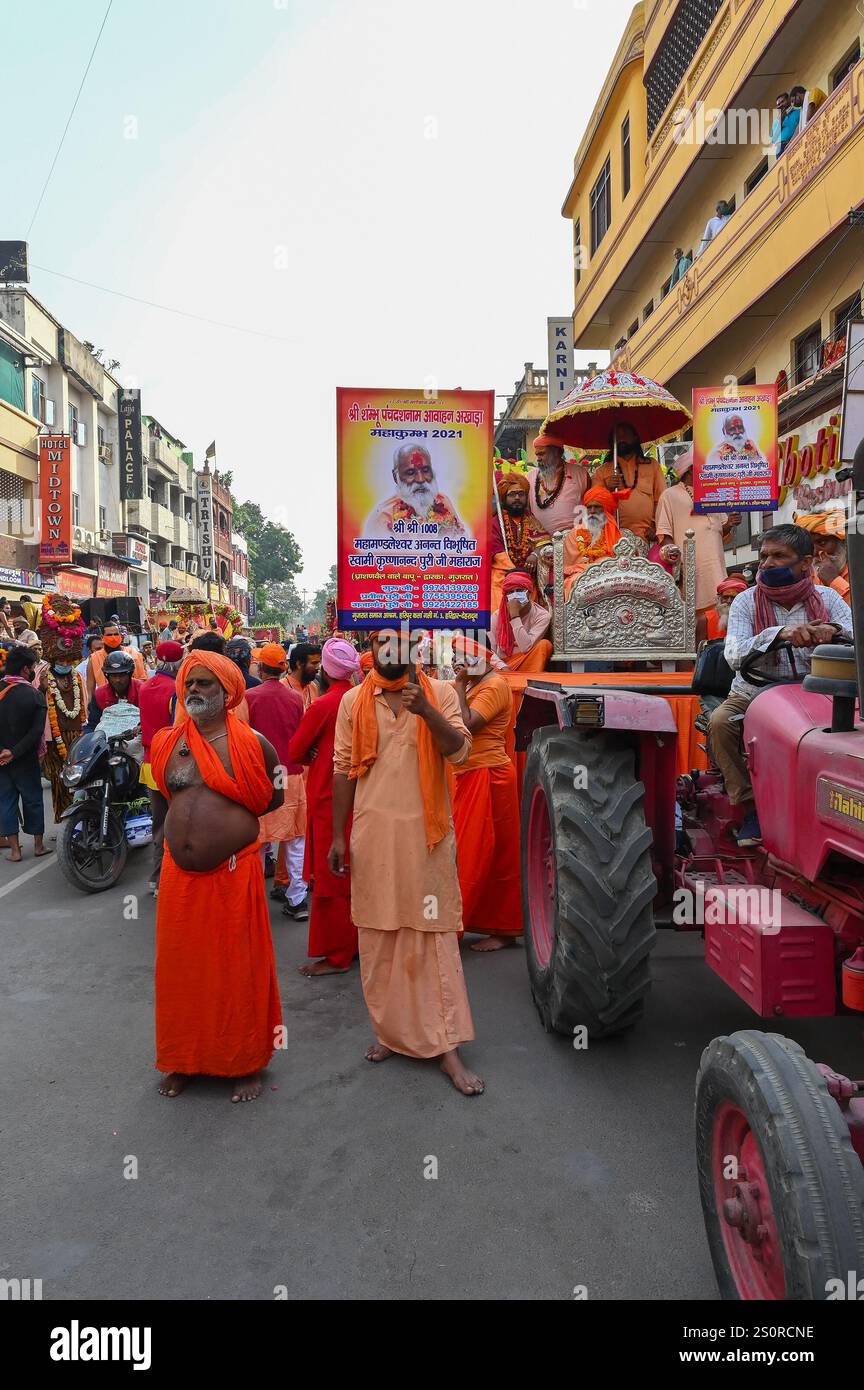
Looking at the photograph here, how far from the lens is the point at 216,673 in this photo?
12.9 feet

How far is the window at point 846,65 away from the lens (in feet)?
37.1

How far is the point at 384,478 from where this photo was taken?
3453 millimetres

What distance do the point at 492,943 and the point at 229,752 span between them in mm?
2506

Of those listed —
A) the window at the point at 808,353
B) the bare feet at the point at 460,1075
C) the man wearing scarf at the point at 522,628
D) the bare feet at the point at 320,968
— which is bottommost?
the bare feet at the point at 320,968

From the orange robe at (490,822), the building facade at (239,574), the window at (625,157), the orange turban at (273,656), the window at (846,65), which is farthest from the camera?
the building facade at (239,574)

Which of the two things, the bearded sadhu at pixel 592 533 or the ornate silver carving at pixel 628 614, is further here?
the bearded sadhu at pixel 592 533

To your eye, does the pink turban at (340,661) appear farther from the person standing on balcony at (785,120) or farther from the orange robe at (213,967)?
the person standing on balcony at (785,120)

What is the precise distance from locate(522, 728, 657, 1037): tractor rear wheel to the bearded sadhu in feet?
6.84

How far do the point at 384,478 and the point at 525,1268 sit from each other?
267cm

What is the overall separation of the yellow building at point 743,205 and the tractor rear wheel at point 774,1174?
326 inches

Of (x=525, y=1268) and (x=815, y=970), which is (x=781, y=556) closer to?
(x=815, y=970)

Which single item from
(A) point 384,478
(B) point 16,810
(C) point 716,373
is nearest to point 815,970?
(A) point 384,478

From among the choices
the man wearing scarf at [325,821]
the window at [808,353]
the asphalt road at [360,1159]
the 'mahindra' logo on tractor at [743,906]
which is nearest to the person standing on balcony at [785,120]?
the window at [808,353]

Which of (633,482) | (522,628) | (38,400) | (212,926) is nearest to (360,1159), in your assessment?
(212,926)
